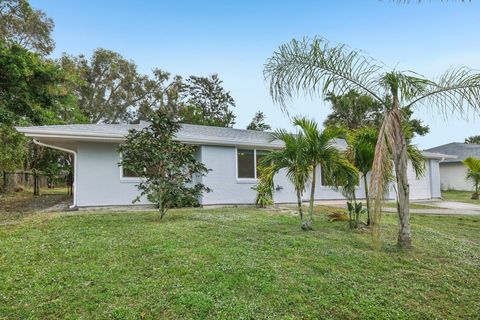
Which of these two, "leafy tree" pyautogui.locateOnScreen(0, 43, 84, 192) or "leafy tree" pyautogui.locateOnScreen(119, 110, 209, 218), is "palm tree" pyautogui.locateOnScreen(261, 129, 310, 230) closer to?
"leafy tree" pyautogui.locateOnScreen(119, 110, 209, 218)

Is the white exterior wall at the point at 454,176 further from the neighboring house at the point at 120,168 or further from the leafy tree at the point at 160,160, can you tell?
the leafy tree at the point at 160,160

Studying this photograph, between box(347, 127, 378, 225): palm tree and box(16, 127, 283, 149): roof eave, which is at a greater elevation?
box(16, 127, 283, 149): roof eave

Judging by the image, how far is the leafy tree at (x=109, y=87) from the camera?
28.8 metres

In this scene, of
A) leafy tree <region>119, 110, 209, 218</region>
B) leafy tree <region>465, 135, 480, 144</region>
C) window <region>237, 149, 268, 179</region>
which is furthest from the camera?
leafy tree <region>465, 135, 480, 144</region>

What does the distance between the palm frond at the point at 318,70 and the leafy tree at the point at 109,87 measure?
27.0m

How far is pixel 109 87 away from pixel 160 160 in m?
26.1

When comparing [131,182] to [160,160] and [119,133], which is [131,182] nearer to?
[119,133]

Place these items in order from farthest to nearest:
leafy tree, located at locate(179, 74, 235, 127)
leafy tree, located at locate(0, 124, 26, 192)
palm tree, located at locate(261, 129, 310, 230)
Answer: leafy tree, located at locate(179, 74, 235, 127), leafy tree, located at locate(0, 124, 26, 192), palm tree, located at locate(261, 129, 310, 230)

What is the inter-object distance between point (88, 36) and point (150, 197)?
14.1m

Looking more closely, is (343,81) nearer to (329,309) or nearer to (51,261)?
(329,309)

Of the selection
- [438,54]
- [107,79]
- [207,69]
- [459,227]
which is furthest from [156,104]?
[459,227]

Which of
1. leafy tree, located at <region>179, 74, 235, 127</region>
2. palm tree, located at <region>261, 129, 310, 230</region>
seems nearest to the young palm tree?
palm tree, located at <region>261, 129, 310, 230</region>

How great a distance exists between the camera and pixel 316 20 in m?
10.3

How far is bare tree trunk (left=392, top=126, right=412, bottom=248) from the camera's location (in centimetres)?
520
